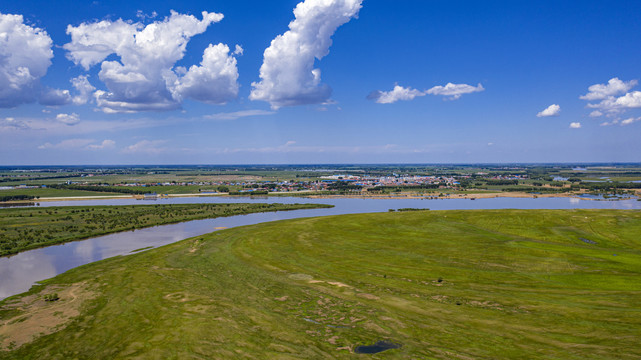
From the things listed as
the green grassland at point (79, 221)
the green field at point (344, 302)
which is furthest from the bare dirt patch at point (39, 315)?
the green grassland at point (79, 221)

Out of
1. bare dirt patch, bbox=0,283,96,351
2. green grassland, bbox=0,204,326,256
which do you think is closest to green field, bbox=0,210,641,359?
bare dirt patch, bbox=0,283,96,351

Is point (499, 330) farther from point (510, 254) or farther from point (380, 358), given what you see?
point (510, 254)

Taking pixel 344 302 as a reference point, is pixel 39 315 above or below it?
above

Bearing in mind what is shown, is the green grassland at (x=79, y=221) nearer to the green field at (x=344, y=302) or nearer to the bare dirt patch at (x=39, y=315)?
the green field at (x=344, y=302)

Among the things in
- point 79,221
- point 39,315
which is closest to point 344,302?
point 39,315

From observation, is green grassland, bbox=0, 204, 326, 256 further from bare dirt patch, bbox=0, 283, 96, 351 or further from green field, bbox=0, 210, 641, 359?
bare dirt patch, bbox=0, 283, 96, 351

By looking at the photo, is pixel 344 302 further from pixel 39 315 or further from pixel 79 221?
pixel 79 221
